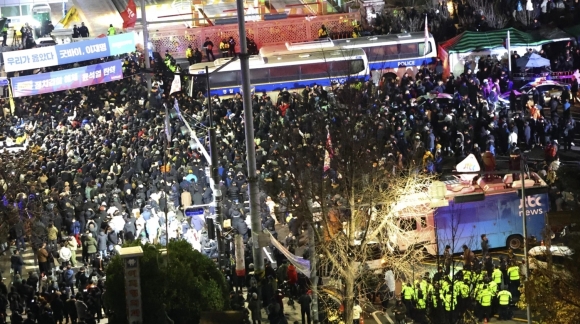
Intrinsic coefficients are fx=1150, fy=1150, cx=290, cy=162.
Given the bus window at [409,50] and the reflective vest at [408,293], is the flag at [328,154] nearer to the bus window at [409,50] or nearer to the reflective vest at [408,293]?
the reflective vest at [408,293]

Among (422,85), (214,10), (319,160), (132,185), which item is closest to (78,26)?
(214,10)

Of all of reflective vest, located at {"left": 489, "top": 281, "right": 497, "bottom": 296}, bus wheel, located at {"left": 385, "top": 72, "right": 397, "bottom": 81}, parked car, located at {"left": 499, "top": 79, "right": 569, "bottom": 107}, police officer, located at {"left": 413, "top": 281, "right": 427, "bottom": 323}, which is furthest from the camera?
bus wheel, located at {"left": 385, "top": 72, "right": 397, "bottom": 81}

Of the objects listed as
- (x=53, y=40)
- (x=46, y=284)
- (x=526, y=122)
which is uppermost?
(x=53, y=40)

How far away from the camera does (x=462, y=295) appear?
78.9 ft

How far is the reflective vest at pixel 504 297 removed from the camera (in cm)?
2544

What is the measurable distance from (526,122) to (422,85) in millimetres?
6307

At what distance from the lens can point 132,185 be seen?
34406mm

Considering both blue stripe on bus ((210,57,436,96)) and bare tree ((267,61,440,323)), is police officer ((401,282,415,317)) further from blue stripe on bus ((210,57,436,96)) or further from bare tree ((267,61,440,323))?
blue stripe on bus ((210,57,436,96))

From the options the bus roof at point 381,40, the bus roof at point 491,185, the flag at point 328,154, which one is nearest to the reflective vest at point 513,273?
the bus roof at point 491,185

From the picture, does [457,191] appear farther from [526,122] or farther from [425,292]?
[526,122]

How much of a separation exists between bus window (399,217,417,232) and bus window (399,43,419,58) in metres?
21.3

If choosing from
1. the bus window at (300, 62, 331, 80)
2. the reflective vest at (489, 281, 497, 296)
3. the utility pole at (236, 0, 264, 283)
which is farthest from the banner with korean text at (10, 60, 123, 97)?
the reflective vest at (489, 281, 497, 296)

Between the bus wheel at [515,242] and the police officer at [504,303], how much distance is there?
506 centimetres

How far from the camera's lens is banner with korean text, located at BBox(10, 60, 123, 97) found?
42.6m
